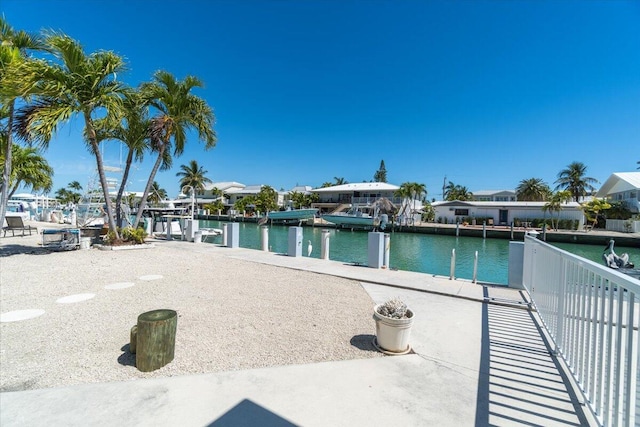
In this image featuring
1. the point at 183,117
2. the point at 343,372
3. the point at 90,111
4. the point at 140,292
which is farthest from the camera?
the point at 183,117

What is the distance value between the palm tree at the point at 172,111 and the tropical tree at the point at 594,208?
42.3 meters

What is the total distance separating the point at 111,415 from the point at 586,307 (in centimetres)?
473

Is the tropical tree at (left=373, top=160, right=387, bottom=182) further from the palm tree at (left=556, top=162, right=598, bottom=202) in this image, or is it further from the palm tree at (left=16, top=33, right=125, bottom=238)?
the palm tree at (left=16, top=33, right=125, bottom=238)

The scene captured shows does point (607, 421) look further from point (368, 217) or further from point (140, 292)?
point (368, 217)

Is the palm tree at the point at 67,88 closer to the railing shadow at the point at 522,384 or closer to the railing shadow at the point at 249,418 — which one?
the railing shadow at the point at 249,418

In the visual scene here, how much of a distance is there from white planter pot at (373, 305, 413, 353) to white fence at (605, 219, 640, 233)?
136ft

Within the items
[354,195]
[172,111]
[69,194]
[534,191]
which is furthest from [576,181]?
[69,194]

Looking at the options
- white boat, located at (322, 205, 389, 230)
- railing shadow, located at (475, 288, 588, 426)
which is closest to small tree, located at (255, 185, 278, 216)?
white boat, located at (322, 205, 389, 230)

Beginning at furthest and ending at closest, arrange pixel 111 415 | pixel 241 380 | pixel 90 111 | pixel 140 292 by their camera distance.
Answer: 1. pixel 90 111
2. pixel 140 292
3. pixel 241 380
4. pixel 111 415

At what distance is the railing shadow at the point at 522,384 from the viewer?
2.81 m

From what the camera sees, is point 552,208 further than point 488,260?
Yes

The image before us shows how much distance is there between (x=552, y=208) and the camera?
37438 mm

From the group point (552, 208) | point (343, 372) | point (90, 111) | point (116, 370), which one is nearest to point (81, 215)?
point (90, 111)

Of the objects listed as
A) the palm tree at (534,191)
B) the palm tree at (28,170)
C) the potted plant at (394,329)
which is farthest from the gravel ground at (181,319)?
the palm tree at (534,191)
